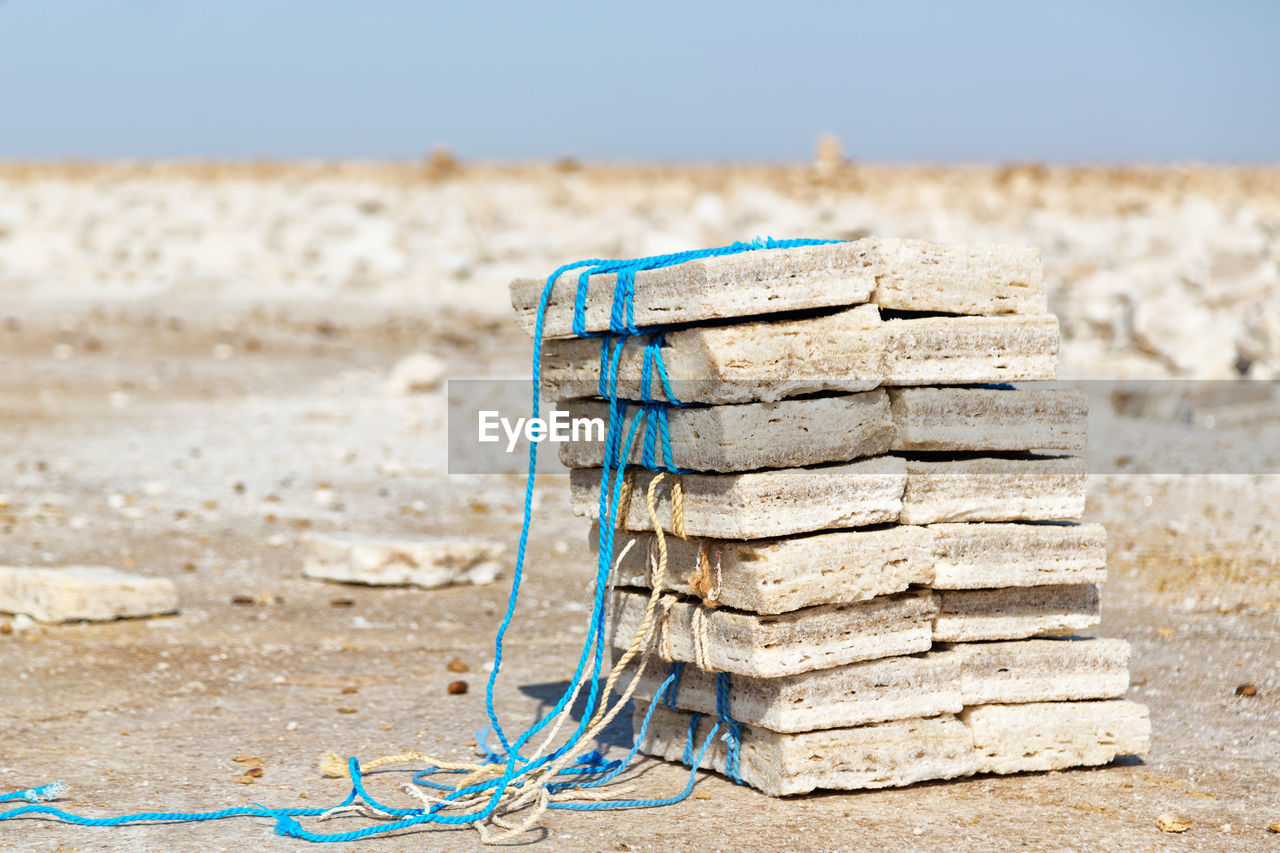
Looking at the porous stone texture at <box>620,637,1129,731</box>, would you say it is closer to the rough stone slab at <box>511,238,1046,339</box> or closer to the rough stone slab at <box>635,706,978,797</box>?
the rough stone slab at <box>635,706,978,797</box>

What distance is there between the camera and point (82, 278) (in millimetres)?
19375

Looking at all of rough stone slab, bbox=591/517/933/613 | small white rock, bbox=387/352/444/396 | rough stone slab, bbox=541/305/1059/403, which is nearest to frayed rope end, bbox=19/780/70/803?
rough stone slab, bbox=591/517/933/613

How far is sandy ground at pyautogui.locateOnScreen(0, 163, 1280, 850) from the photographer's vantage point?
4.29 metres

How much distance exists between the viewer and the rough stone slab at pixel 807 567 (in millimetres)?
4238

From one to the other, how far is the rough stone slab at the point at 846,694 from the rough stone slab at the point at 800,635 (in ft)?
0.22

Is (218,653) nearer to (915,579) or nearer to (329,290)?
(915,579)

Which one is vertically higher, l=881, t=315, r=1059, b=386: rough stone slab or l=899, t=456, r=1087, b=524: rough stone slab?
l=881, t=315, r=1059, b=386: rough stone slab

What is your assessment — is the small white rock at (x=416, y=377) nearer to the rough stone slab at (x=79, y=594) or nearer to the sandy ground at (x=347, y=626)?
the sandy ground at (x=347, y=626)

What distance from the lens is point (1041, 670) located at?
187 inches

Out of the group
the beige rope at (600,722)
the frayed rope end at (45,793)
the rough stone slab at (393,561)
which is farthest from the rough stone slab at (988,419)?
the rough stone slab at (393,561)

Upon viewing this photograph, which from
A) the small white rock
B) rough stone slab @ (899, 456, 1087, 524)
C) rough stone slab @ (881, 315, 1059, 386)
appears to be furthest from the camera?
the small white rock

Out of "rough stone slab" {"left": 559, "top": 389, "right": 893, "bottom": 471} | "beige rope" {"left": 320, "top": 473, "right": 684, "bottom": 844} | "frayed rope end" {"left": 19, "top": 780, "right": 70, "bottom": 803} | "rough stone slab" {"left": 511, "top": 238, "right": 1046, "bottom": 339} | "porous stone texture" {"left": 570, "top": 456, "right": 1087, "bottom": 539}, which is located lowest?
"frayed rope end" {"left": 19, "top": 780, "right": 70, "bottom": 803}

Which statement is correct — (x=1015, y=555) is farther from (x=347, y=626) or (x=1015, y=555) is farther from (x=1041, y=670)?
(x=347, y=626)

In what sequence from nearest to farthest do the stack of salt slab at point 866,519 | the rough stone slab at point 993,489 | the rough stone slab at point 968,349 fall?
the stack of salt slab at point 866,519 → the rough stone slab at point 968,349 → the rough stone slab at point 993,489
